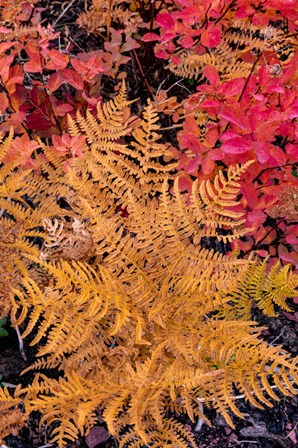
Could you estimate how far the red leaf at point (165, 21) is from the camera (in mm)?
1595

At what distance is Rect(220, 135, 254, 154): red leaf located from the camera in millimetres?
1427

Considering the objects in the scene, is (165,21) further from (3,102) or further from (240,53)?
(3,102)

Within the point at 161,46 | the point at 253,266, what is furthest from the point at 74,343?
the point at 161,46

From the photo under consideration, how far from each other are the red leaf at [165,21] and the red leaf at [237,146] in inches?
17.8

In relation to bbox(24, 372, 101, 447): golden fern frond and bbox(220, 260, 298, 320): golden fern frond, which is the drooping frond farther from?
bbox(24, 372, 101, 447): golden fern frond

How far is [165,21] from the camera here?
1.60 meters

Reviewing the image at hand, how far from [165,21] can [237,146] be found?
0.49 meters

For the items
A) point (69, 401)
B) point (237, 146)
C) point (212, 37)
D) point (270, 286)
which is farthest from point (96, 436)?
point (212, 37)

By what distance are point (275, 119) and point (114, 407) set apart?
84 centimetres

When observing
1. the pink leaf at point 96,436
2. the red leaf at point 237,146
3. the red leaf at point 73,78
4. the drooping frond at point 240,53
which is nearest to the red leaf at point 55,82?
the red leaf at point 73,78

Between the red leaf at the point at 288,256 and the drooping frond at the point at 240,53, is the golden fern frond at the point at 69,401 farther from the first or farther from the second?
the drooping frond at the point at 240,53

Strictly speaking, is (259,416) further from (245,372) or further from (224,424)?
(245,372)

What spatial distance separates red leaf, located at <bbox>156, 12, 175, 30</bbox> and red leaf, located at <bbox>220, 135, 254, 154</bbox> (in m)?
0.45

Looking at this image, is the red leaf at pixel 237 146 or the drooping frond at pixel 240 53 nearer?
the red leaf at pixel 237 146
